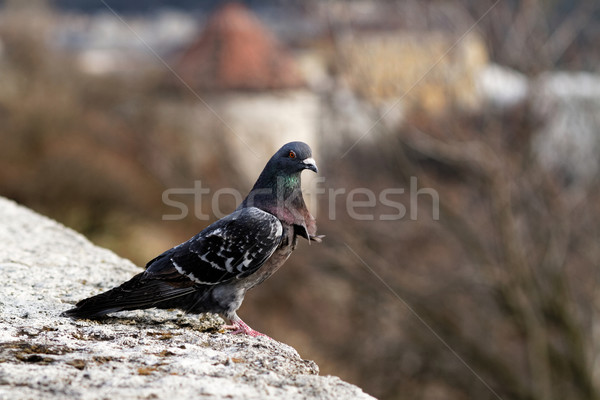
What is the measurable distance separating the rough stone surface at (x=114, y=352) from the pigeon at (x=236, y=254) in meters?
0.16

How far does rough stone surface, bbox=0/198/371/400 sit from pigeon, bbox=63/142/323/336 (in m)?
0.16

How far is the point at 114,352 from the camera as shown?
3154 millimetres

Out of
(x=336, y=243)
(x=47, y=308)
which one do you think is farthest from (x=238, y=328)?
(x=336, y=243)

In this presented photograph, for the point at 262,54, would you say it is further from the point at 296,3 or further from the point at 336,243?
the point at 336,243

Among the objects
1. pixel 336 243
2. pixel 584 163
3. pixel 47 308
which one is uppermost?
pixel 584 163

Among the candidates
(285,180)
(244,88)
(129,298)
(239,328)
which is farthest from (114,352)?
(244,88)

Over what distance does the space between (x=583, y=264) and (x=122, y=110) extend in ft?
54.8

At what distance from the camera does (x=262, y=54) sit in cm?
1872

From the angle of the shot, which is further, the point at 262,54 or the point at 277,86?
the point at 262,54

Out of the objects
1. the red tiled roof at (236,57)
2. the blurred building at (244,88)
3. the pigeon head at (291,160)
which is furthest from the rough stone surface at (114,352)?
the red tiled roof at (236,57)

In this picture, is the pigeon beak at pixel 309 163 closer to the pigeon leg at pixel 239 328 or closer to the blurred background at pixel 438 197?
the pigeon leg at pixel 239 328

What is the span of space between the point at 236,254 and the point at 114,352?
1071mm

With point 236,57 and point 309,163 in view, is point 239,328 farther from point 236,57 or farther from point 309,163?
point 236,57

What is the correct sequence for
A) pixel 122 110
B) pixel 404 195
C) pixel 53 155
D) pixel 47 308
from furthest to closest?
pixel 122 110 < pixel 53 155 < pixel 404 195 < pixel 47 308
